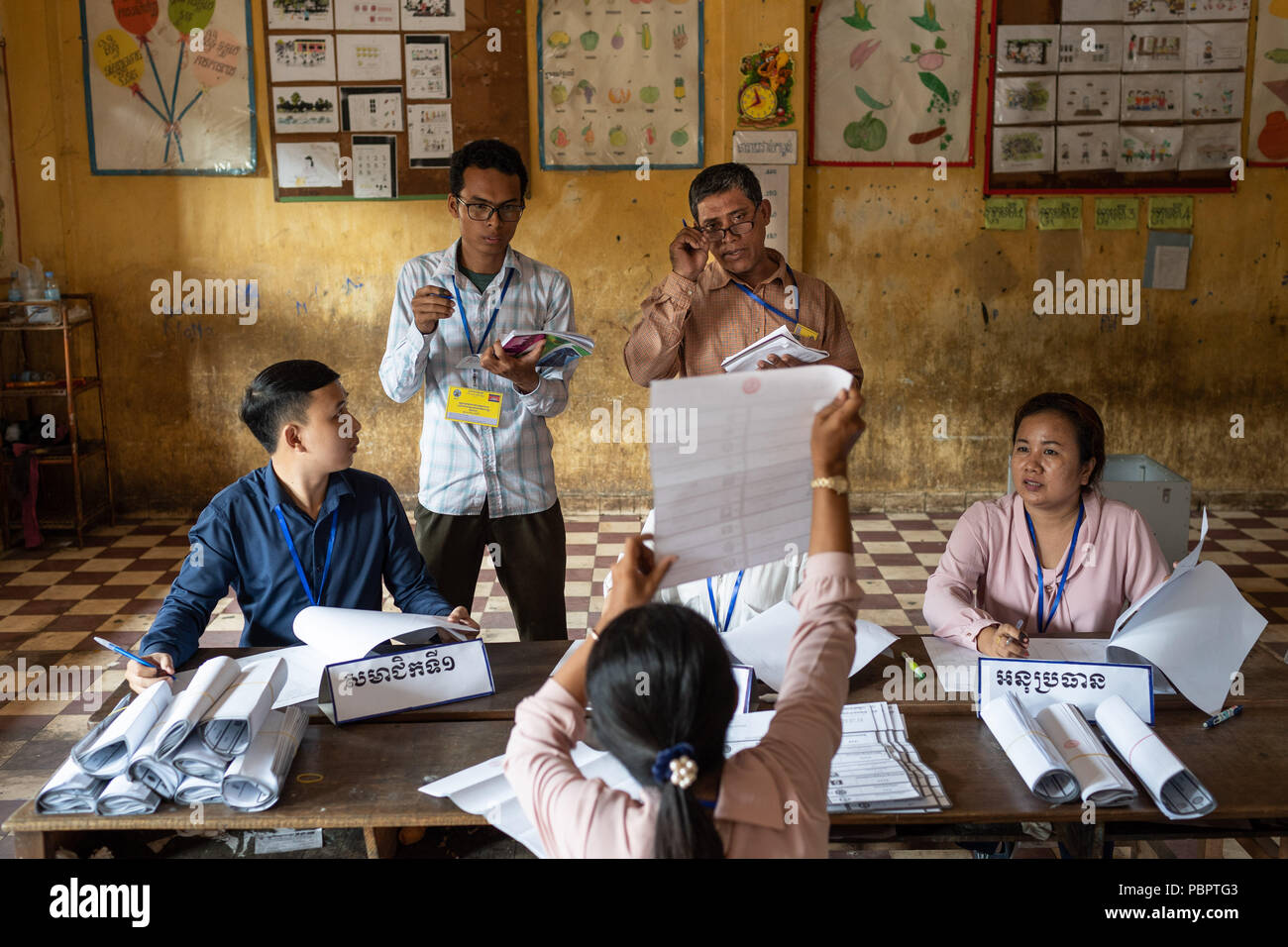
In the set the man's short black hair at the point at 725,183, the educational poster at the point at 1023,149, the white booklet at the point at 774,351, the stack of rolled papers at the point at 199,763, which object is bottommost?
the stack of rolled papers at the point at 199,763

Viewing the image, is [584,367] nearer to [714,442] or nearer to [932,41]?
[932,41]

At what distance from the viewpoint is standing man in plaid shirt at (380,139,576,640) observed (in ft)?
9.53

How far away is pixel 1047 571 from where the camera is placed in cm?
249

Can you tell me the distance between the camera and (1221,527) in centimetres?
561

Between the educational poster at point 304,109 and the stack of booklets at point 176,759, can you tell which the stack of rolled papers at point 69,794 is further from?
the educational poster at point 304,109

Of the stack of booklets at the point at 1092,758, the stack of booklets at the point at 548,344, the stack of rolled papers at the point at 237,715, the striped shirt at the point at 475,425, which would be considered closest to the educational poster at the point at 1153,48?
the striped shirt at the point at 475,425

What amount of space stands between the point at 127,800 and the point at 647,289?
14.4 ft

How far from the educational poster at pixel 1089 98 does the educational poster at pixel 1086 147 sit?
49 mm

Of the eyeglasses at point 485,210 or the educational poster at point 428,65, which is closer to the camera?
the eyeglasses at point 485,210

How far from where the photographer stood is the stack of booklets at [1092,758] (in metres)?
1.62

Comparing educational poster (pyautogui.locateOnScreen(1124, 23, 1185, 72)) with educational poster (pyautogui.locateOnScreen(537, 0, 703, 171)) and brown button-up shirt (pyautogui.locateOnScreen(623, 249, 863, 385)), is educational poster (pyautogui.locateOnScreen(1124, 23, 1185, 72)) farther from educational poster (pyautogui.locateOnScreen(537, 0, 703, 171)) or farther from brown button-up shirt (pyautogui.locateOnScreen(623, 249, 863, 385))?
brown button-up shirt (pyautogui.locateOnScreen(623, 249, 863, 385))

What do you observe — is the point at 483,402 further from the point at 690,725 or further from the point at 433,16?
the point at 433,16

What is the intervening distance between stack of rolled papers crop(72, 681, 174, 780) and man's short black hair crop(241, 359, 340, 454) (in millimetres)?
783
